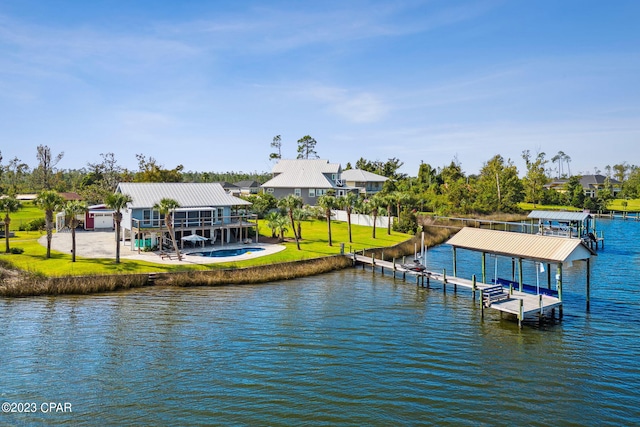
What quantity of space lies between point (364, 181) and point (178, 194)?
5830cm

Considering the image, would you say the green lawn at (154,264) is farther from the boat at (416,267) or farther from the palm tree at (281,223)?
the boat at (416,267)

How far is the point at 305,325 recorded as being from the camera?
3067cm

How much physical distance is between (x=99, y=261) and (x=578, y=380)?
4047cm

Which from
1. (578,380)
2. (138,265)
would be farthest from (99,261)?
(578,380)

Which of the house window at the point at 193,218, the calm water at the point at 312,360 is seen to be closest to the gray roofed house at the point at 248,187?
the house window at the point at 193,218

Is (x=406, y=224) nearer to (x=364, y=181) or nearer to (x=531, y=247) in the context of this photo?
(x=531, y=247)

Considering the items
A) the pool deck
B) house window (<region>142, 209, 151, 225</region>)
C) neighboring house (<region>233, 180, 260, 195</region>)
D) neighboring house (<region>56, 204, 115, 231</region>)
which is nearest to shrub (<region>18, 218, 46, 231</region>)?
neighboring house (<region>56, 204, 115, 231</region>)

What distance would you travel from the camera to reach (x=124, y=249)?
51.5 m

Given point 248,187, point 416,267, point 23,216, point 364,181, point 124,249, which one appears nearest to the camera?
point 416,267

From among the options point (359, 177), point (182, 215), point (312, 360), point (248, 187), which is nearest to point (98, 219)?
point (182, 215)

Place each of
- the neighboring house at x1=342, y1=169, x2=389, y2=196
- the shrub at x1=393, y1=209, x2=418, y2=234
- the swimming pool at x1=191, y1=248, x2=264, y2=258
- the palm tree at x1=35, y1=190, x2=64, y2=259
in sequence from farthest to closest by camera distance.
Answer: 1. the neighboring house at x1=342, y1=169, x2=389, y2=196
2. the shrub at x1=393, y1=209, x2=418, y2=234
3. the swimming pool at x1=191, y1=248, x2=264, y2=258
4. the palm tree at x1=35, y1=190, x2=64, y2=259

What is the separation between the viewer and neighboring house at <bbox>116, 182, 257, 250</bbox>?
5200 cm

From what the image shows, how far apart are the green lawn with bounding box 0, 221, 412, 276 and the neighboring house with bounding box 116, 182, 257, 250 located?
7117 mm

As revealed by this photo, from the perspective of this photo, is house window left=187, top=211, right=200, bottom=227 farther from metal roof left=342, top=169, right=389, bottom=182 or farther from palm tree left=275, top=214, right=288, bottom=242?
metal roof left=342, top=169, right=389, bottom=182
